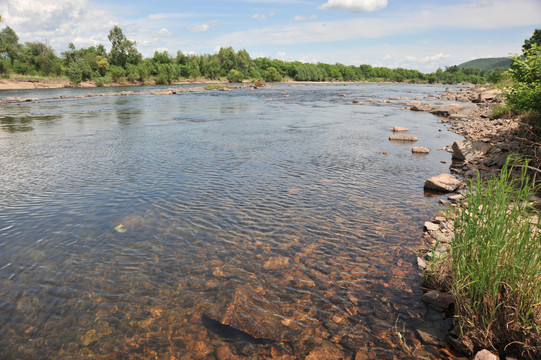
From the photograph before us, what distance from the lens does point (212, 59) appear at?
168250 millimetres

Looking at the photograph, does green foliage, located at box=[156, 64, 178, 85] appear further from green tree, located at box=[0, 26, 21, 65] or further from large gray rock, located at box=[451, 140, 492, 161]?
large gray rock, located at box=[451, 140, 492, 161]

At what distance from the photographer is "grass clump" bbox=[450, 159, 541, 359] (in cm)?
505

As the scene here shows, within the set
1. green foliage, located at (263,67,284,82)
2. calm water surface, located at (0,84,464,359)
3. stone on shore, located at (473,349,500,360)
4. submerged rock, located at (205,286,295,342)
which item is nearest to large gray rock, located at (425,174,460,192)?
calm water surface, located at (0,84,464,359)

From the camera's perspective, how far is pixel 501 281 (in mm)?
5238

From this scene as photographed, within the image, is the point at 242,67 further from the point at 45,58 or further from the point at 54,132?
the point at 54,132

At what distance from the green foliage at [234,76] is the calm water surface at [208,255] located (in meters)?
143

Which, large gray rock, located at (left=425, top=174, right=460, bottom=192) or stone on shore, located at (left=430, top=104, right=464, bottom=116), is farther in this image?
stone on shore, located at (left=430, top=104, right=464, bottom=116)

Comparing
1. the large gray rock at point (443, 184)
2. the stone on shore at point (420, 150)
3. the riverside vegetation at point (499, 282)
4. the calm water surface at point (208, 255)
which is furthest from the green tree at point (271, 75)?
the riverside vegetation at point (499, 282)

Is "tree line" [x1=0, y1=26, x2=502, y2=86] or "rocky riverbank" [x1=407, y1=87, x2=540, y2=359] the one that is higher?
"tree line" [x1=0, y1=26, x2=502, y2=86]

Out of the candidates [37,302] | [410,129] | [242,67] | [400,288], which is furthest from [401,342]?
[242,67]

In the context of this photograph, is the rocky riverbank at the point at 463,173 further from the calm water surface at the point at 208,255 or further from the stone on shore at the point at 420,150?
the stone on shore at the point at 420,150

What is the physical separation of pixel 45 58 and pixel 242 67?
91403mm

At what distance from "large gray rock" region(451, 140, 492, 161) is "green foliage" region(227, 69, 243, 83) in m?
146

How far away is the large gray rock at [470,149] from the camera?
18.3 metres
